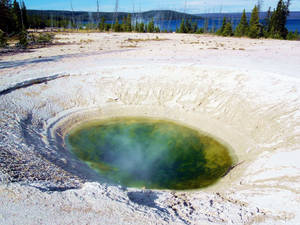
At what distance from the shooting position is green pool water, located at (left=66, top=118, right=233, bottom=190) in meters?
9.62

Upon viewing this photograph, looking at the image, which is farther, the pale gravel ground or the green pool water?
the green pool water

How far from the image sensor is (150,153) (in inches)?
455

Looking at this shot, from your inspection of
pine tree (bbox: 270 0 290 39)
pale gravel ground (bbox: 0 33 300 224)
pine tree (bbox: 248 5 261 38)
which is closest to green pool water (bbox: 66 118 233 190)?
pale gravel ground (bbox: 0 33 300 224)

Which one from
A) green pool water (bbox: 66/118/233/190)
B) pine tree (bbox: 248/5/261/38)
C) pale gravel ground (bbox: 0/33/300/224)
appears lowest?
green pool water (bbox: 66/118/233/190)

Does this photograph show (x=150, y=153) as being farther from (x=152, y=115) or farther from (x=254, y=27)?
(x=254, y=27)

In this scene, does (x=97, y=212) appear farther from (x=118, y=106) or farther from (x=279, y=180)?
(x=118, y=106)

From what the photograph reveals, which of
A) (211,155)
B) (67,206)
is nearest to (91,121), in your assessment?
(211,155)

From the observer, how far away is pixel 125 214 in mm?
5336

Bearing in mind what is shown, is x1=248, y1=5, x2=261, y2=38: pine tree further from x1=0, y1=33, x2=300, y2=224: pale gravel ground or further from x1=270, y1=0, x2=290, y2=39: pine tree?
x1=0, y1=33, x2=300, y2=224: pale gravel ground

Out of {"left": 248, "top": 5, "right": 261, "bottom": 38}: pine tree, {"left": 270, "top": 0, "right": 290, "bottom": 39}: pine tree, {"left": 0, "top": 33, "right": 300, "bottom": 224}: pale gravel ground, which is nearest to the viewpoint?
{"left": 0, "top": 33, "right": 300, "bottom": 224}: pale gravel ground

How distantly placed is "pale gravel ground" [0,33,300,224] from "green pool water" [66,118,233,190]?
0.82 m

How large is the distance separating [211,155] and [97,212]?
24.2 feet

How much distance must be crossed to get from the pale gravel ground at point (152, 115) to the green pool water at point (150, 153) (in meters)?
0.82

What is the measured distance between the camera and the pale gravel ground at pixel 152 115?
5613 mm
